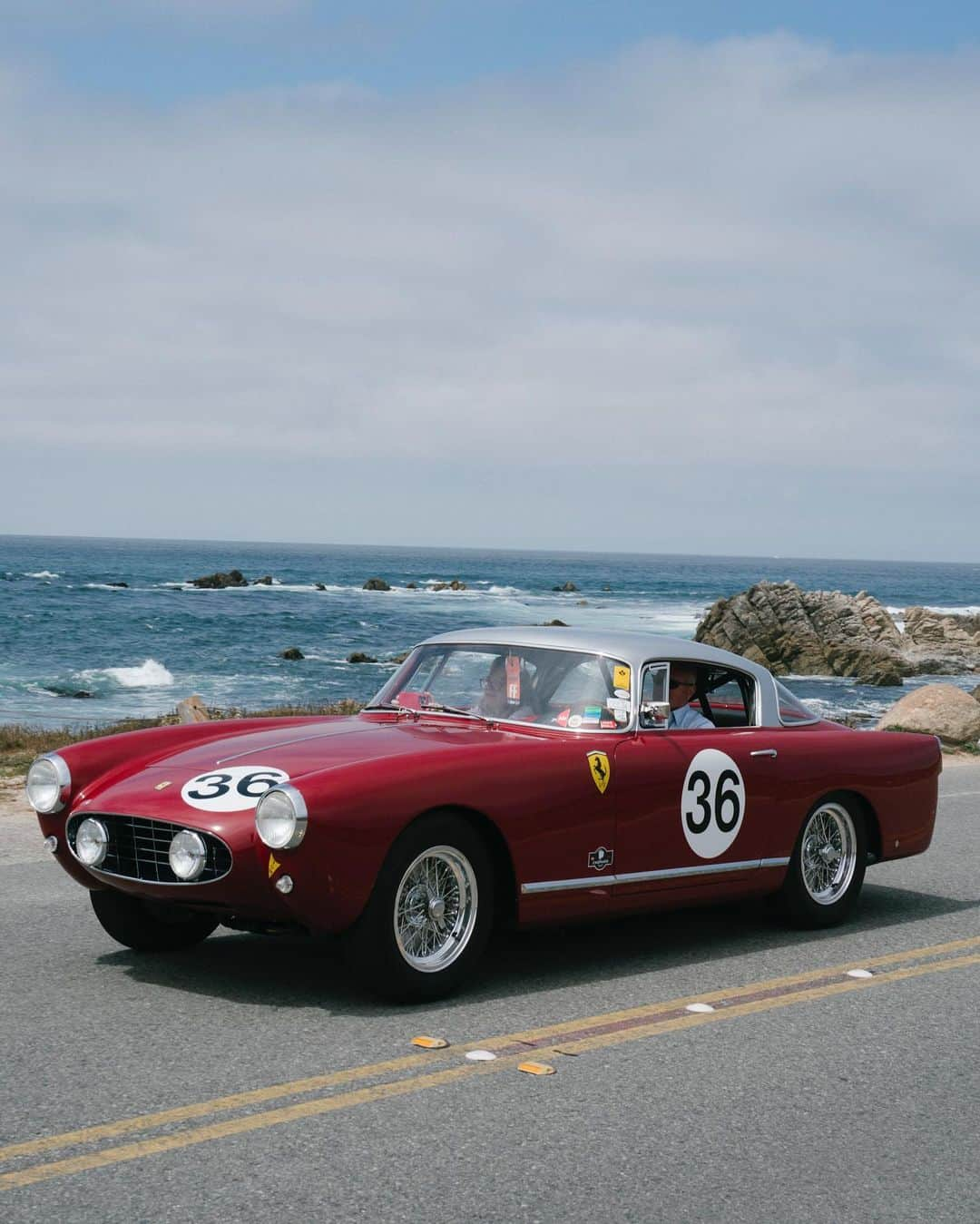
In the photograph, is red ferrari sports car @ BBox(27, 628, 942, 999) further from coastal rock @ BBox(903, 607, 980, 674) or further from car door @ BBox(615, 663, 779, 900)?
coastal rock @ BBox(903, 607, 980, 674)

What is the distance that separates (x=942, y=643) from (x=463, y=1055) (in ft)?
179

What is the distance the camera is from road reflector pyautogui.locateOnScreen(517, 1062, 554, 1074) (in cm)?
492

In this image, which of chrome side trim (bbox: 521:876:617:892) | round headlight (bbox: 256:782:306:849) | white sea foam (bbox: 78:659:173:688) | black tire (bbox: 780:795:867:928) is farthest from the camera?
white sea foam (bbox: 78:659:173:688)

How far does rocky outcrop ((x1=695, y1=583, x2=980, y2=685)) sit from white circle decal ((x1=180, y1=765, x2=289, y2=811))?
3863 centimetres

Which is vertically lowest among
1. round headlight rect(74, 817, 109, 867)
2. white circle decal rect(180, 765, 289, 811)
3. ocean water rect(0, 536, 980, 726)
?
ocean water rect(0, 536, 980, 726)

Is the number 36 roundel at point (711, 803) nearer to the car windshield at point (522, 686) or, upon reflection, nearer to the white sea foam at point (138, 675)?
the car windshield at point (522, 686)

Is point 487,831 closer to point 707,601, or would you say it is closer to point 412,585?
point 707,601

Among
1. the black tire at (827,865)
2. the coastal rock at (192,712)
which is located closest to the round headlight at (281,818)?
the black tire at (827,865)

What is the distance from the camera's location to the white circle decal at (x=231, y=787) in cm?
565

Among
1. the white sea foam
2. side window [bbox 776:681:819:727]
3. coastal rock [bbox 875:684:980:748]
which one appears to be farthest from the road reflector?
the white sea foam

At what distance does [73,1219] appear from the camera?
360cm

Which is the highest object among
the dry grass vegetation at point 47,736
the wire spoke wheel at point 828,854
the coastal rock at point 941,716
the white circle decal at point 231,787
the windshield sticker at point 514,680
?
the windshield sticker at point 514,680

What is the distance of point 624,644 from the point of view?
278 inches

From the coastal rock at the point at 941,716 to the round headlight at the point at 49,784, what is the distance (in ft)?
47.3
